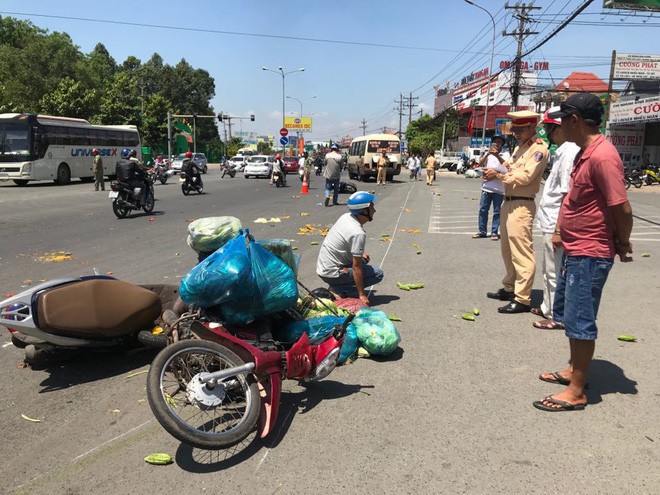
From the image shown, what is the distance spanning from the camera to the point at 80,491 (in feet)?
8.10

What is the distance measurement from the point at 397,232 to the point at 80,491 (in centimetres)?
907

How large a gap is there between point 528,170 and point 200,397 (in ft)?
12.5

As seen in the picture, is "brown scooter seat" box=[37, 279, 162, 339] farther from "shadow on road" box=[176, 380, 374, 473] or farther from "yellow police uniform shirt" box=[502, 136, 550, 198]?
"yellow police uniform shirt" box=[502, 136, 550, 198]

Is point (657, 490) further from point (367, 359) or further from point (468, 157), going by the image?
point (468, 157)

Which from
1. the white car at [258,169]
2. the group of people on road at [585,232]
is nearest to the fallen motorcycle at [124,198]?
the group of people on road at [585,232]

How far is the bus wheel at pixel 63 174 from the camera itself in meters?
25.5

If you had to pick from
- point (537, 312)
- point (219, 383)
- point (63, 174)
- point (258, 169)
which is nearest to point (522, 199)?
point (537, 312)

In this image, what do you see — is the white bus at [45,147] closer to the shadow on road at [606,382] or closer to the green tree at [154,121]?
the shadow on road at [606,382]

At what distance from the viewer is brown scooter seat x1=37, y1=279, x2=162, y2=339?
3383 mm

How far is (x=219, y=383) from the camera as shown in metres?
2.83

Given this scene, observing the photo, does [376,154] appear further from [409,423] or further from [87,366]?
[409,423]

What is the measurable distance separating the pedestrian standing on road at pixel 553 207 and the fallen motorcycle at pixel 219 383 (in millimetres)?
2715

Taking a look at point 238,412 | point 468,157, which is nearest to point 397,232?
point 238,412

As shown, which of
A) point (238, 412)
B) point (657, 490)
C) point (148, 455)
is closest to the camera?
point (657, 490)
